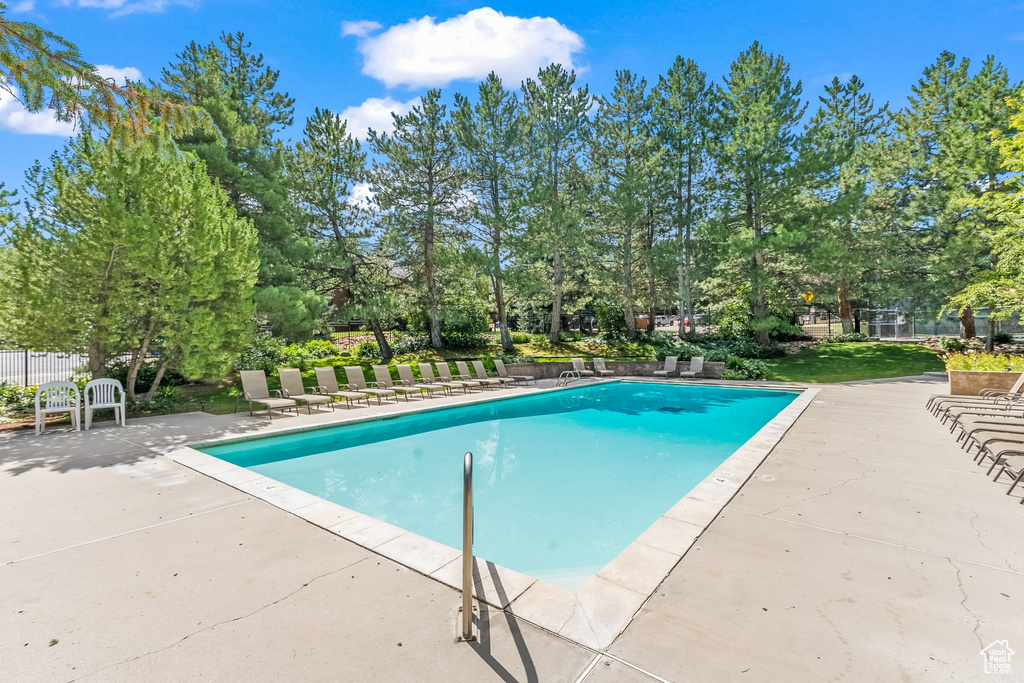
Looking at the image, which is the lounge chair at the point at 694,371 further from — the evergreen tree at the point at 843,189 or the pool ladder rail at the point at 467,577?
the pool ladder rail at the point at 467,577

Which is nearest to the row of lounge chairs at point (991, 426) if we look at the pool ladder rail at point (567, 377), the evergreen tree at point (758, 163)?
the pool ladder rail at point (567, 377)

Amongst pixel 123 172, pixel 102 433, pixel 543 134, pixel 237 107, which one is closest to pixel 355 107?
pixel 237 107

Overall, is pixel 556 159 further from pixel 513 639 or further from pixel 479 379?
pixel 513 639

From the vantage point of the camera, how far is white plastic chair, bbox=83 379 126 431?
8253 mm

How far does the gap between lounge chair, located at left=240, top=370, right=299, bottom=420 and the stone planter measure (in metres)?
15.6

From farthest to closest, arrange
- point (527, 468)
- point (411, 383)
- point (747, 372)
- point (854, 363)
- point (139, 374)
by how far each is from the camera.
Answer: point (854, 363)
point (747, 372)
point (411, 383)
point (139, 374)
point (527, 468)

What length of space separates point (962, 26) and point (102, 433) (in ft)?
65.5

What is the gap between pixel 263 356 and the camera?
15023mm

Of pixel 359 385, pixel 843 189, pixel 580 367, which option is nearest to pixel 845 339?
pixel 843 189

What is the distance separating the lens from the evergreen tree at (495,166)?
18.7 metres

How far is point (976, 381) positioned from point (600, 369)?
993 centimetres

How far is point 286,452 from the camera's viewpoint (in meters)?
7.59

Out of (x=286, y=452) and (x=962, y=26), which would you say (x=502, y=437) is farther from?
(x=962, y=26)

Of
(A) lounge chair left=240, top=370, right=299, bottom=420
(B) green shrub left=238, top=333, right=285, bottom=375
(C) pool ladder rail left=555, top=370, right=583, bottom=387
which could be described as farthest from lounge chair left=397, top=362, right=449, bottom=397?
(B) green shrub left=238, top=333, right=285, bottom=375
